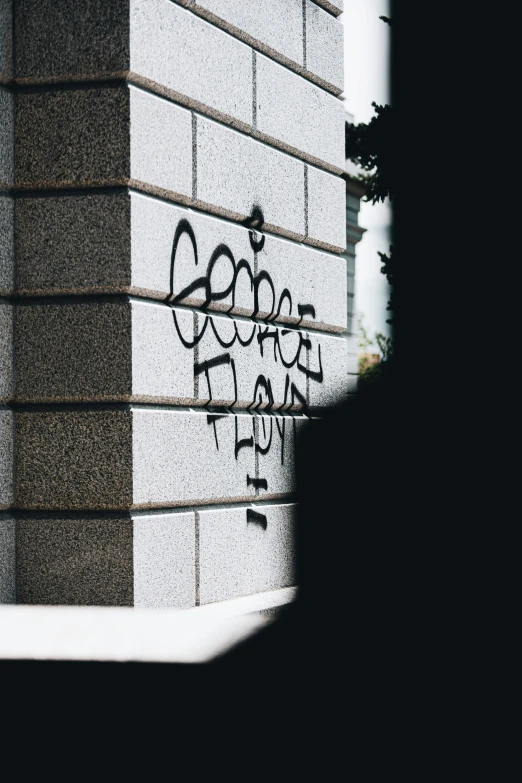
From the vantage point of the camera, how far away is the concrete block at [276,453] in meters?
7.00

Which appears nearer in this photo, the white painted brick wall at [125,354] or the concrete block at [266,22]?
the white painted brick wall at [125,354]

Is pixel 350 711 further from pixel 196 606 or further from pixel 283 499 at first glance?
pixel 283 499

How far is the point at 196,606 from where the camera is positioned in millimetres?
6266

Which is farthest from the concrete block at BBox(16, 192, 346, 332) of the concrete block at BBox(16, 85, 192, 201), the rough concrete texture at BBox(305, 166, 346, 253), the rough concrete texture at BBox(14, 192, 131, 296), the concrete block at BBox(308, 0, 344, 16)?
the concrete block at BBox(308, 0, 344, 16)

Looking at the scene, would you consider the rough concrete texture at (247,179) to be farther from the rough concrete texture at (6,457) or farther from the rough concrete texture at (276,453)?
the rough concrete texture at (6,457)

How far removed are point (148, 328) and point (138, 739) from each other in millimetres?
2478

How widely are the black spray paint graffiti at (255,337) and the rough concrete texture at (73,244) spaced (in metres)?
0.43

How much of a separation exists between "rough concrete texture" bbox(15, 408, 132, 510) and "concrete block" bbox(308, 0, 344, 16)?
360cm

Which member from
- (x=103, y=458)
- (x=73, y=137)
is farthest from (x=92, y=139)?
(x=103, y=458)

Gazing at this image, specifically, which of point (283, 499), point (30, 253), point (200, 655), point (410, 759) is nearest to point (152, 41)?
point (30, 253)

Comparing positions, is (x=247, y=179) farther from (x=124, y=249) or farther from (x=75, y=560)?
(x=75, y=560)

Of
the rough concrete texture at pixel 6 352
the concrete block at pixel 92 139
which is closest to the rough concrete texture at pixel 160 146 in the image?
the concrete block at pixel 92 139

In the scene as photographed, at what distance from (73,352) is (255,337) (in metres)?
1.47

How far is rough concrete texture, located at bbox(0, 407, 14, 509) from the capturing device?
5.79 meters
